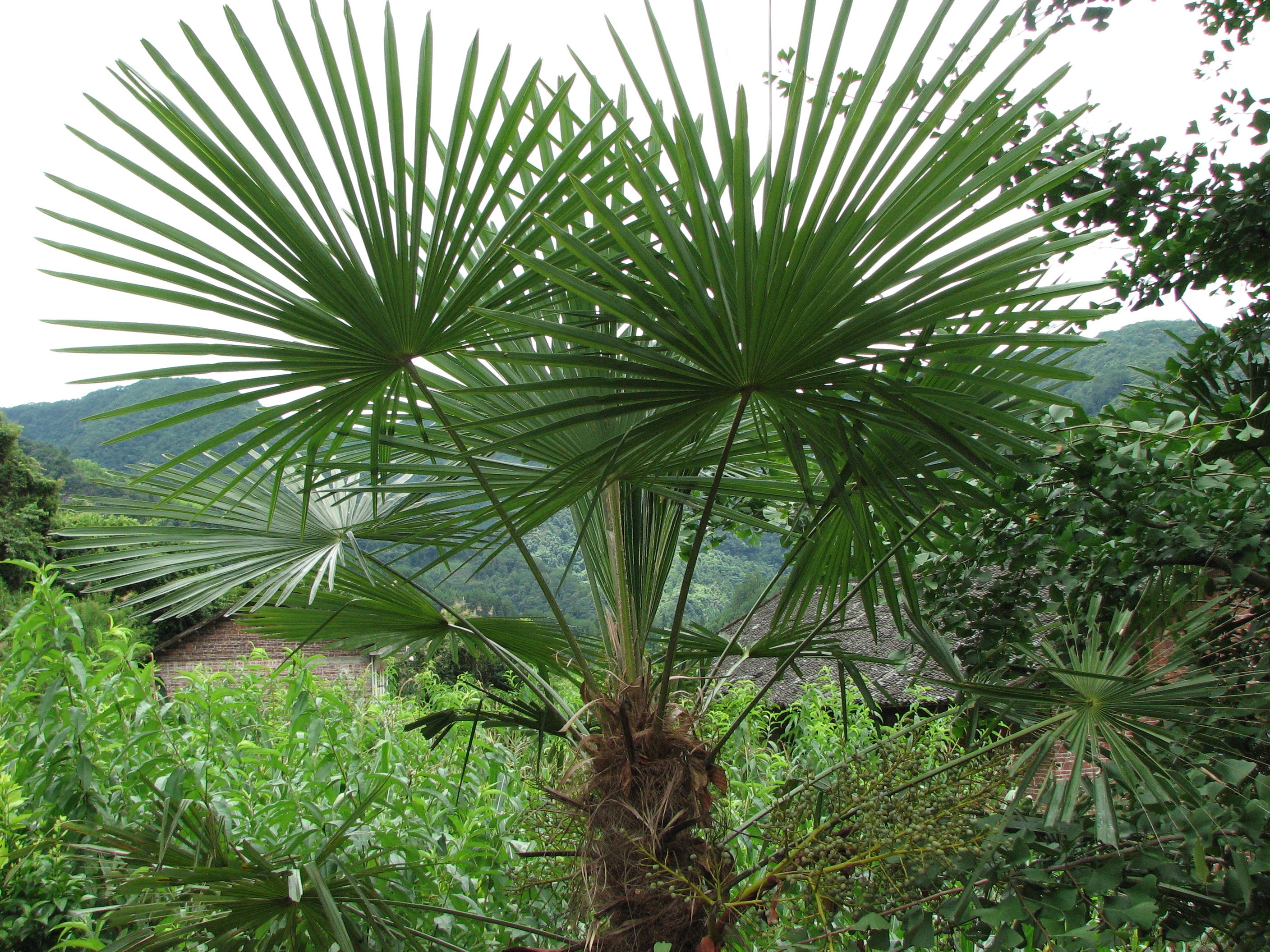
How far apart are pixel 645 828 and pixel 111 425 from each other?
72.0 ft

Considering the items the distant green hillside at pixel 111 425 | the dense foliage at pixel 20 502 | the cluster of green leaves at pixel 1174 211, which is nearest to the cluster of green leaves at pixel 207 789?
the cluster of green leaves at pixel 1174 211

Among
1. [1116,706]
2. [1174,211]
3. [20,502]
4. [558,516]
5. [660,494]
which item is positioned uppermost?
[1174,211]

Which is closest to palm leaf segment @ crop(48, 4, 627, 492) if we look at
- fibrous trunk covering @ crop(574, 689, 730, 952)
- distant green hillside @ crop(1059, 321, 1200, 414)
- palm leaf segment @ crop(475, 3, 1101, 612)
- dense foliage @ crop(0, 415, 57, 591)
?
palm leaf segment @ crop(475, 3, 1101, 612)

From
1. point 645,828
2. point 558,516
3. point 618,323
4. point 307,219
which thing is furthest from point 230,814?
point 558,516

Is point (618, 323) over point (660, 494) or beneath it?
over

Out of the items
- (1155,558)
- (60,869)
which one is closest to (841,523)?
(1155,558)

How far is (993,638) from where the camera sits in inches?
77.1

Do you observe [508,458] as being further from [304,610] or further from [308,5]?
[308,5]

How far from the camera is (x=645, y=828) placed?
1636mm

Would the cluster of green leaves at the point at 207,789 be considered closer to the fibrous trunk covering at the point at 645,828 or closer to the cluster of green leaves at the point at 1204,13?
the fibrous trunk covering at the point at 645,828

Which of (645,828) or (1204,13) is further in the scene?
(1204,13)

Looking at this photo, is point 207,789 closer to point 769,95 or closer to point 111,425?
point 769,95

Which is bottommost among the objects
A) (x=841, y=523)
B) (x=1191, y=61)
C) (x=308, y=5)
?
(x=841, y=523)

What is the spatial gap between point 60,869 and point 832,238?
8.58 feet
